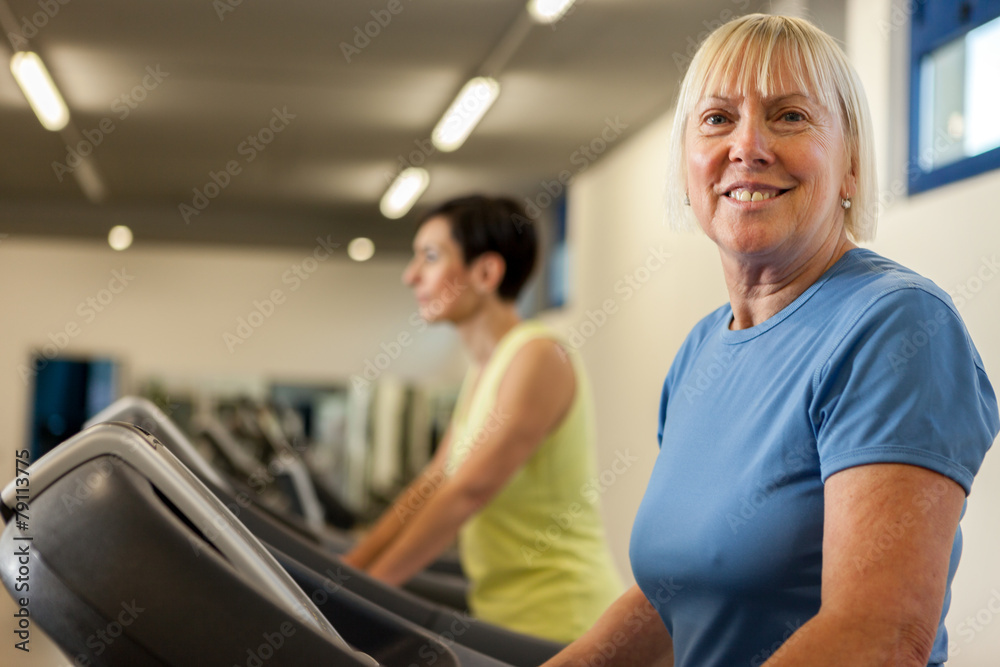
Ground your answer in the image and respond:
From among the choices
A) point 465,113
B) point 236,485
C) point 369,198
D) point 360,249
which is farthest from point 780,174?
point 360,249

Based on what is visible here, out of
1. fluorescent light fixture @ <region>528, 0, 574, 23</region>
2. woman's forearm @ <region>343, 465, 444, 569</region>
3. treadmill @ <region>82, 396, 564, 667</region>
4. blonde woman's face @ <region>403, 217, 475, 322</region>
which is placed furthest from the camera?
fluorescent light fixture @ <region>528, 0, 574, 23</region>

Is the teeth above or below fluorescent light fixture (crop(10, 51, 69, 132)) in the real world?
below

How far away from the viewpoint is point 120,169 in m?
6.49

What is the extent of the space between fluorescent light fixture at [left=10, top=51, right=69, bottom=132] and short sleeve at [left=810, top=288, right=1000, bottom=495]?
454 centimetres

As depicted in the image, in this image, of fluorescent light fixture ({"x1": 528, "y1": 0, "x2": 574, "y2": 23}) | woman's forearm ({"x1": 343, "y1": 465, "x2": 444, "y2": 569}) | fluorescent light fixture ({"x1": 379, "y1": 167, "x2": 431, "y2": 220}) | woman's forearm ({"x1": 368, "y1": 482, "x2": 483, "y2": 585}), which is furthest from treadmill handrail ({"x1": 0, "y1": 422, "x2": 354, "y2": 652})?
fluorescent light fixture ({"x1": 379, "y1": 167, "x2": 431, "y2": 220})

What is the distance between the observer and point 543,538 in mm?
1909

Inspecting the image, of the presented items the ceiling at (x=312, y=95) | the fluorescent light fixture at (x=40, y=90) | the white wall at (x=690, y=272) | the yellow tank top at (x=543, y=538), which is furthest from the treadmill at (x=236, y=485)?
the fluorescent light fixture at (x=40, y=90)

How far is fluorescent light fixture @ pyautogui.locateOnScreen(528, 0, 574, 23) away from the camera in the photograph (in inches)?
145

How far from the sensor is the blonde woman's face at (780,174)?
97 centimetres

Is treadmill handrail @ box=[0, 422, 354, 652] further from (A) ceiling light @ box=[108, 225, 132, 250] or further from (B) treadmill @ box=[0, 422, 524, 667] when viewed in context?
(A) ceiling light @ box=[108, 225, 132, 250]

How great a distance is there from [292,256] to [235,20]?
Result: 5214mm

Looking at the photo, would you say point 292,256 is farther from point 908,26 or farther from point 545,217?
point 908,26

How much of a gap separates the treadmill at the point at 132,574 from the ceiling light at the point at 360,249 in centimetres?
780

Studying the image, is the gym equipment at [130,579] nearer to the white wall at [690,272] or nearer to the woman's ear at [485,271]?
the white wall at [690,272]
